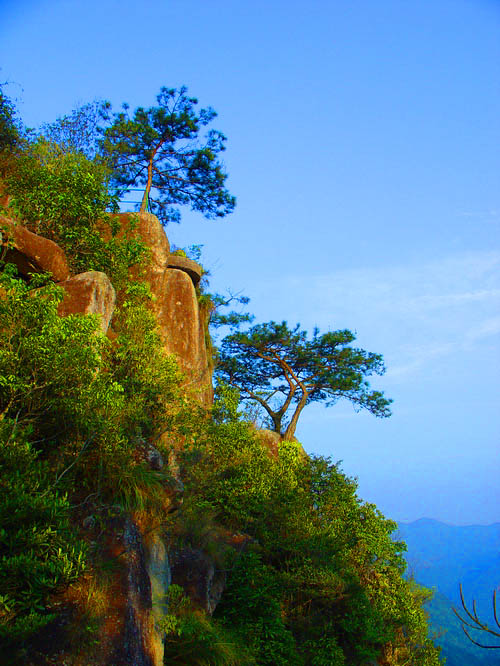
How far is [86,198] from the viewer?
13742 millimetres

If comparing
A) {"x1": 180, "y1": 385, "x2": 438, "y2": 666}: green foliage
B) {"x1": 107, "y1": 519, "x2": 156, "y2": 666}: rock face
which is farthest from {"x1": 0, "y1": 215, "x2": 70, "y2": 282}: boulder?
{"x1": 107, "y1": 519, "x2": 156, "y2": 666}: rock face

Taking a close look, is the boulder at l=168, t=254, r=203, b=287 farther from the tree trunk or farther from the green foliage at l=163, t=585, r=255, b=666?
Answer: the green foliage at l=163, t=585, r=255, b=666

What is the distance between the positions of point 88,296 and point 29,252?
5.31 feet

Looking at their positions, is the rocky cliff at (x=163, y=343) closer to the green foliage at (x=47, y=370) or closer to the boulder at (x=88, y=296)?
the boulder at (x=88, y=296)

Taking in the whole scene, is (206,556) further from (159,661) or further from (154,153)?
(154,153)

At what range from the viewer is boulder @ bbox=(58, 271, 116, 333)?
11.3m

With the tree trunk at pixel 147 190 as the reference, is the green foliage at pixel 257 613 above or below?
below

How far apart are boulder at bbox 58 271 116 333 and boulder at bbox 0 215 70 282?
2.01 feet

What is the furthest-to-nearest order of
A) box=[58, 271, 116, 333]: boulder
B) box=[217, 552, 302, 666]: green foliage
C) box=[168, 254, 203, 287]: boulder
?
box=[168, 254, 203, 287]: boulder → box=[58, 271, 116, 333]: boulder → box=[217, 552, 302, 666]: green foliage

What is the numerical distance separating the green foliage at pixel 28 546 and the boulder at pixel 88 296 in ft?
16.9

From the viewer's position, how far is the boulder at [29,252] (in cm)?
1096

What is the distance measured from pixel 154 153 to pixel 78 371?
671 inches

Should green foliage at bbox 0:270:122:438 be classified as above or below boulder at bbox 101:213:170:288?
below

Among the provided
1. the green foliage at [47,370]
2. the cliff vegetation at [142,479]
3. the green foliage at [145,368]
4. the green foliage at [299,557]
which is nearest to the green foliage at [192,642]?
the cliff vegetation at [142,479]
